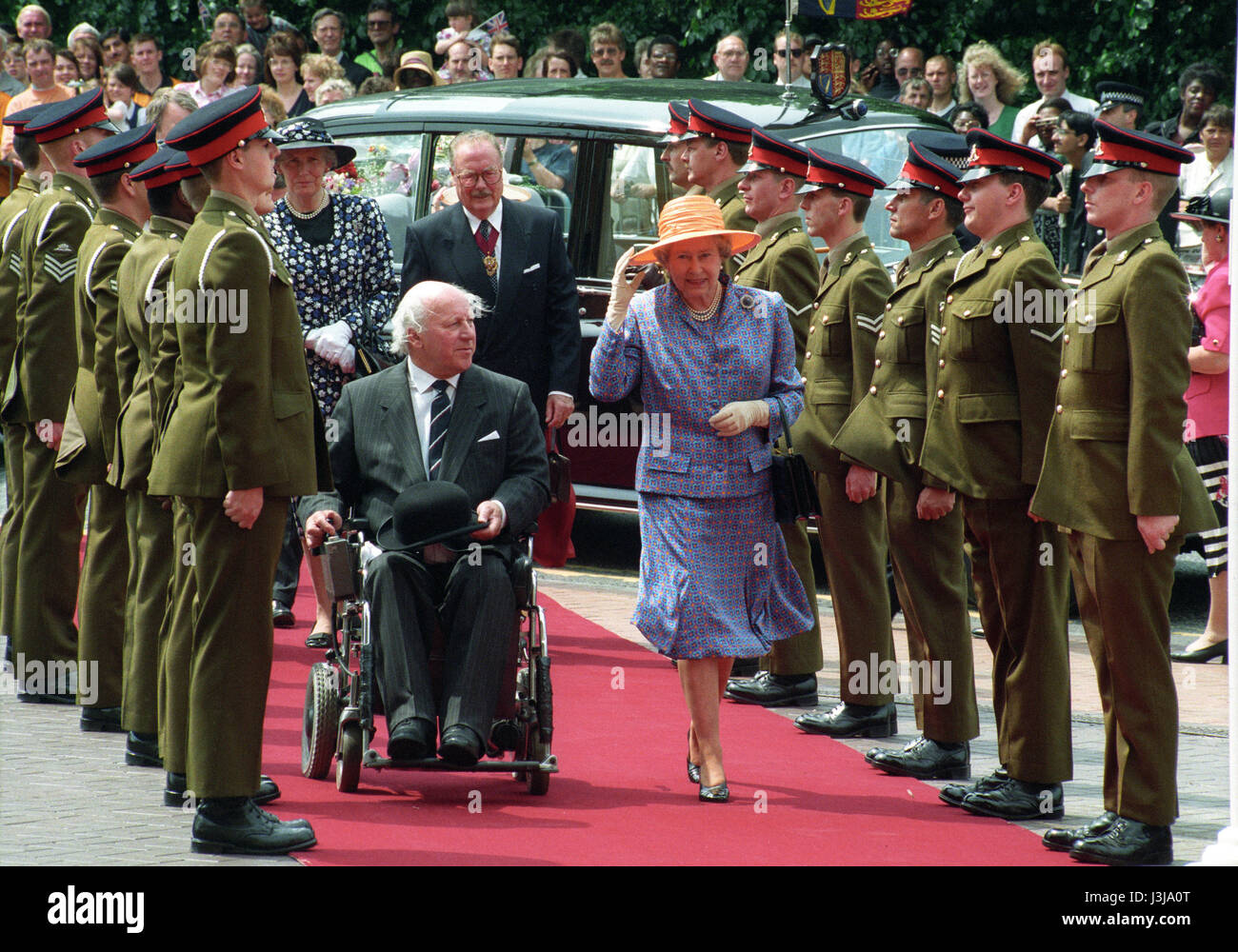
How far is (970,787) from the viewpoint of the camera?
6457 millimetres

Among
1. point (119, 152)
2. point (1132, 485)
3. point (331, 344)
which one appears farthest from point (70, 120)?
point (1132, 485)

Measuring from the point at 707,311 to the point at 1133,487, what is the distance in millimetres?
1733

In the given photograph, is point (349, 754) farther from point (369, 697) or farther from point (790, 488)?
point (790, 488)

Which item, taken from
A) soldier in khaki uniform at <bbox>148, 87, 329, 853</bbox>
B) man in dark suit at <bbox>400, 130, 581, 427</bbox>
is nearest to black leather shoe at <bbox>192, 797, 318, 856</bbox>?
soldier in khaki uniform at <bbox>148, 87, 329, 853</bbox>

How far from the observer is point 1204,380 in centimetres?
885

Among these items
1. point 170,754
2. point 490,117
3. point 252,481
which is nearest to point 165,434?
point 252,481

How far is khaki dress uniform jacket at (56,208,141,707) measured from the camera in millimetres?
6945

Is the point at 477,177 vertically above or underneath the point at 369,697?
above

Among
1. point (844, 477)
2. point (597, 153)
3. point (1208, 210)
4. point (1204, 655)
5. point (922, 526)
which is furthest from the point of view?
point (597, 153)

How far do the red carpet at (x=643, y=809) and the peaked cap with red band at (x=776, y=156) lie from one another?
2305mm

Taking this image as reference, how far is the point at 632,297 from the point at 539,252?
192 centimetres

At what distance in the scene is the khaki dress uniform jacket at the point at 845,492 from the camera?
24.3 feet

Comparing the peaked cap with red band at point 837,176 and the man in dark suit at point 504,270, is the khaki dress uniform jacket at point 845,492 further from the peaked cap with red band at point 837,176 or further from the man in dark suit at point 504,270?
the man in dark suit at point 504,270

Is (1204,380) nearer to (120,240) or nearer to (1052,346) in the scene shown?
(1052,346)
